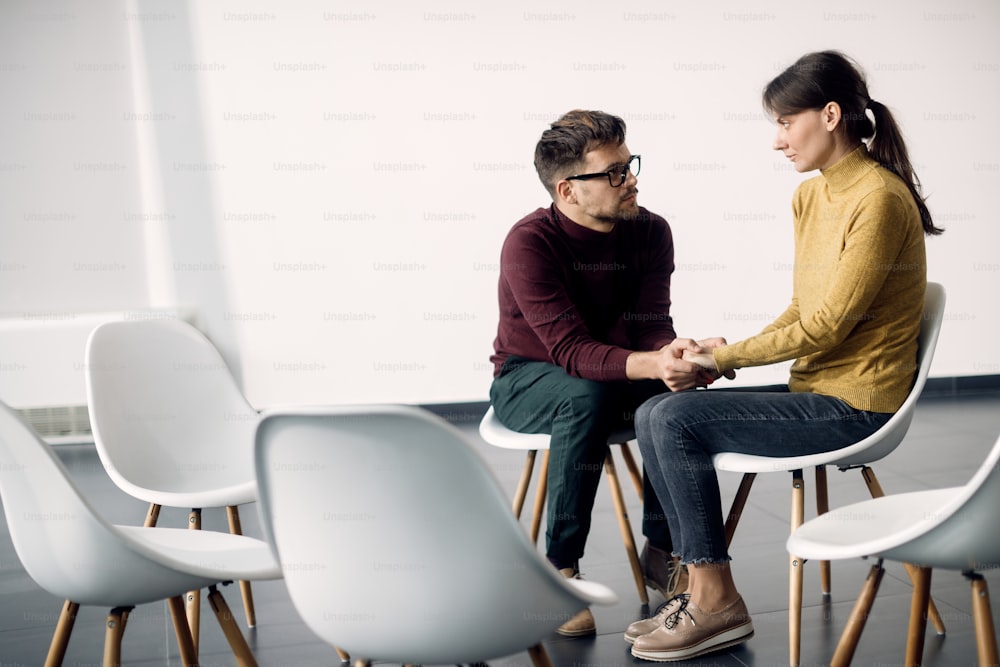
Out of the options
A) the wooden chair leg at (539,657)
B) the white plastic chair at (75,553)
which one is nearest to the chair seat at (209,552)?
the white plastic chair at (75,553)

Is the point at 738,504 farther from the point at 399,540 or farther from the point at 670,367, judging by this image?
the point at 399,540

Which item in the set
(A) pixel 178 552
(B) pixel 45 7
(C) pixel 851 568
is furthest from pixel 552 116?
(A) pixel 178 552

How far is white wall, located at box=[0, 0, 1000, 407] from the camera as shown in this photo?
466 cm

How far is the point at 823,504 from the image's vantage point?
247 centimetres

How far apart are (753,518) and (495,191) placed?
2.28 meters

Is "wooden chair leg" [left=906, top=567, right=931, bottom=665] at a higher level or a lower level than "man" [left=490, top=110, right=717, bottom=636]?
lower

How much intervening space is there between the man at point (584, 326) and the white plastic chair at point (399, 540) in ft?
3.03

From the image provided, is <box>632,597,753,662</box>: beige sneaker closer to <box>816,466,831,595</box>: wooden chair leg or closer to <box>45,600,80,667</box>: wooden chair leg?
<box>816,466,831,595</box>: wooden chair leg

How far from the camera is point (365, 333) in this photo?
488 cm

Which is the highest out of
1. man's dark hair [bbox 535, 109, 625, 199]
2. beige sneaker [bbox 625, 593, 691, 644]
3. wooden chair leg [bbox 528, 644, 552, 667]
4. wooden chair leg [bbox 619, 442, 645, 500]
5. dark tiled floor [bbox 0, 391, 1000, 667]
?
man's dark hair [bbox 535, 109, 625, 199]

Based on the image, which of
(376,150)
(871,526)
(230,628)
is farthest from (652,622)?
(376,150)

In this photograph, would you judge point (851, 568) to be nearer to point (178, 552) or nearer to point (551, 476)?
point (551, 476)

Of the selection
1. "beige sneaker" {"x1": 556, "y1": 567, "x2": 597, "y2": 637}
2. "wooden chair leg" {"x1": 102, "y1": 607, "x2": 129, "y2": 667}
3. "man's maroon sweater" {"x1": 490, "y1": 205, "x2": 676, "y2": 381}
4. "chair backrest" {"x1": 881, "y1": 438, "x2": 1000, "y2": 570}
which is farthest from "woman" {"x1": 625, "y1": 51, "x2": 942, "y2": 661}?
"wooden chair leg" {"x1": 102, "y1": 607, "x2": 129, "y2": 667}

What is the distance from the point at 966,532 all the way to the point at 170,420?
173cm
